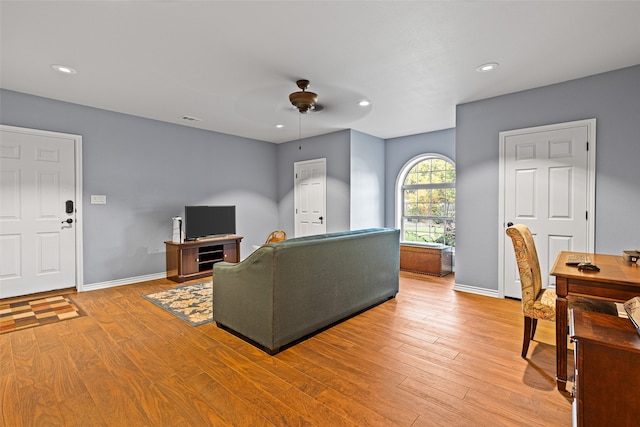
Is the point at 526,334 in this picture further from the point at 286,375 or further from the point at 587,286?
the point at 286,375

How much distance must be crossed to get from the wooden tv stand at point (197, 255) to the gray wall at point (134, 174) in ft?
1.44

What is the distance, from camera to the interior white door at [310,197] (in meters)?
5.97

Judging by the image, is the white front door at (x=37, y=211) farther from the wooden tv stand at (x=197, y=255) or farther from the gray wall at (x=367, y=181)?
the gray wall at (x=367, y=181)

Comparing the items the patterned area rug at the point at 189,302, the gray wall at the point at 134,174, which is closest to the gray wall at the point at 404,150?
the gray wall at the point at 134,174

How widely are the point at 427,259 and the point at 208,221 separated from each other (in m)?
3.71

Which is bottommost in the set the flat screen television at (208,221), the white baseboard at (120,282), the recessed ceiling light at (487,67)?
the white baseboard at (120,282)

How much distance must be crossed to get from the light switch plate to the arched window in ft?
16.6

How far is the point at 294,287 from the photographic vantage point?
2535mm

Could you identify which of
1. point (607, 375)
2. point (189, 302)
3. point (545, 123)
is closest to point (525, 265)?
point (607, 375)

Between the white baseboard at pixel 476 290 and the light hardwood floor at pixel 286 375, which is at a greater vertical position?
the white baseboard at pixel 476 290

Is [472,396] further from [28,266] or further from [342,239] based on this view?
[28,266]

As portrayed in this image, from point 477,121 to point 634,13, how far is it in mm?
1858

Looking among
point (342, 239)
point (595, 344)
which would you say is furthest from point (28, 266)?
point (595, 344)

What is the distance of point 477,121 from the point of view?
13.4ft
